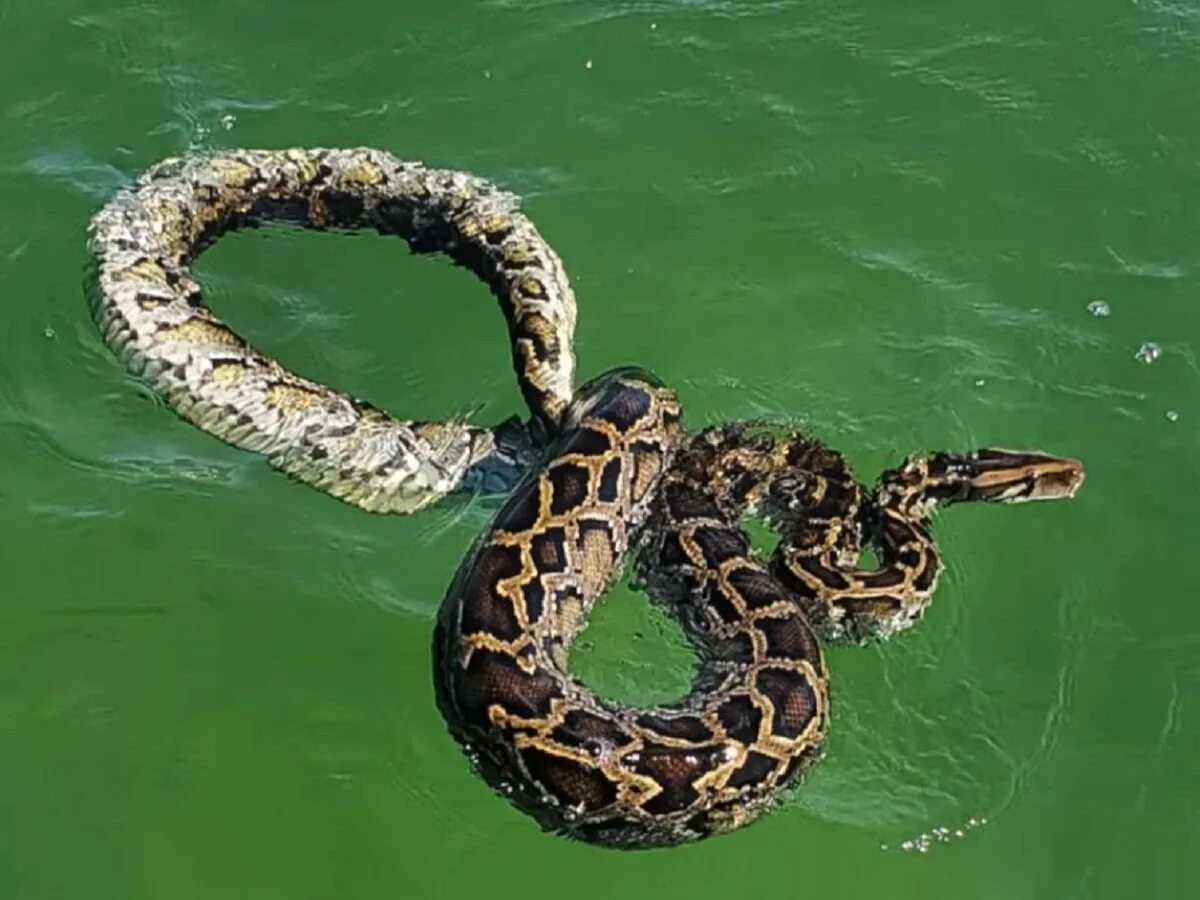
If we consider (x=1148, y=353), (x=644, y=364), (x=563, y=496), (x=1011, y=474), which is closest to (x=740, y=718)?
(x=563, y=496)

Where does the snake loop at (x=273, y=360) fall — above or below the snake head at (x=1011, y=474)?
above

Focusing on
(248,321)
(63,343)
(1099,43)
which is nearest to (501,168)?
(248,321)

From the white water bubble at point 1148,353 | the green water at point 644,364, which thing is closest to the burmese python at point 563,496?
the green water at point 644,364

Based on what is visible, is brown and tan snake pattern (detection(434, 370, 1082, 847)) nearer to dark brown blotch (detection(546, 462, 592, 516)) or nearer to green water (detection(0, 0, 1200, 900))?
dark brown blotch (detection(546, 462, 592, 516))

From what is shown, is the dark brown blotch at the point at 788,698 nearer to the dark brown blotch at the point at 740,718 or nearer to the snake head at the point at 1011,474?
the dark brown blotch at the point at 740,718

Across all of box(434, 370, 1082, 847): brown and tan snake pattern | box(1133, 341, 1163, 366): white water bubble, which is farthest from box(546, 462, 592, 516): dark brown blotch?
box(1133, 341, 1163, 366): white water bubble

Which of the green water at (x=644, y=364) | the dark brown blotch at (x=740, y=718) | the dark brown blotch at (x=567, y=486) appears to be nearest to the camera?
the dark brown blotch at (x=740, y=718)

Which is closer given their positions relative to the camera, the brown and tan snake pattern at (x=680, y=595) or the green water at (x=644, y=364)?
the brown and tan snake pattern at (x=680, y=595)
